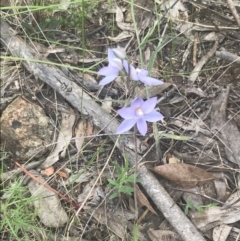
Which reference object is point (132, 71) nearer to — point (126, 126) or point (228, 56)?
point (126, 126)

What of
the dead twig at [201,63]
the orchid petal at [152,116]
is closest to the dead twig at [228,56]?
the dead twig at [201,63]

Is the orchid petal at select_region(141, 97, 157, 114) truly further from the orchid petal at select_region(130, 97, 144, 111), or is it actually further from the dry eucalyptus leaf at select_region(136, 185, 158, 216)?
the dry eucalyptus leaf at select_region(136, 185, 158, 216)

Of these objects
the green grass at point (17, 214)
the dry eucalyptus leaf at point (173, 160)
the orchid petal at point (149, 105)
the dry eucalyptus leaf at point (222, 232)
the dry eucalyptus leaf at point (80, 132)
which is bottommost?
the green grass at point (17, 214)

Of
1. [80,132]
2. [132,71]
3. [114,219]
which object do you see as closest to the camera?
[132,71]

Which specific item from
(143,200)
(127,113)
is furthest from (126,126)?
(143,200)

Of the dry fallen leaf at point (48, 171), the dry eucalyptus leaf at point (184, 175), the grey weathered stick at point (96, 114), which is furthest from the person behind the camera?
the dry fallen leaf at point (48, 171)

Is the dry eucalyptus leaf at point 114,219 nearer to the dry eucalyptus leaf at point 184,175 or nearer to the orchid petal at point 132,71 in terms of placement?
the dry eucalyptus leaf at point 184,175

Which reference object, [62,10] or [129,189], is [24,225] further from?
[62,10]
